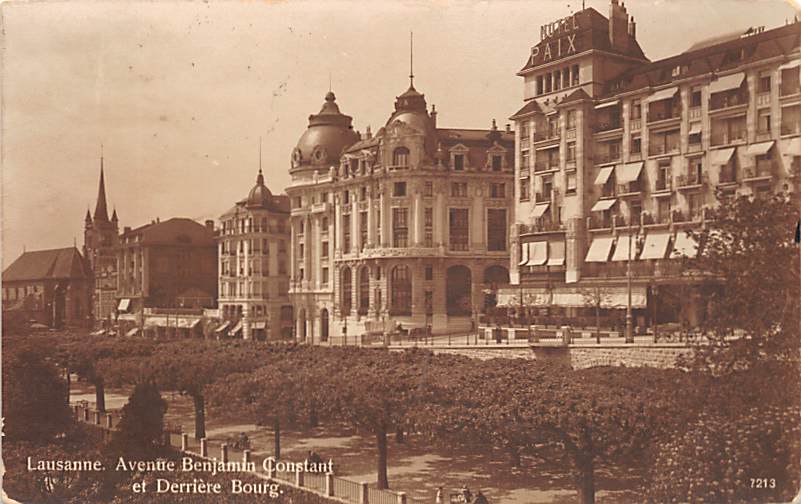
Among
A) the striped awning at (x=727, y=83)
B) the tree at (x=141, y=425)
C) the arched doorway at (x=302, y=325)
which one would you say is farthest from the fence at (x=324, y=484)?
the striped awning at (x=727, y=83)

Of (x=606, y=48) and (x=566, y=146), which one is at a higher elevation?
(x=606, y=48)


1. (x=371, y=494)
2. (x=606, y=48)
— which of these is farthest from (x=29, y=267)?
(x=606, y=48)

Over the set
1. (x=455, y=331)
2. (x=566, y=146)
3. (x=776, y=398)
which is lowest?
(x=776, y=398)

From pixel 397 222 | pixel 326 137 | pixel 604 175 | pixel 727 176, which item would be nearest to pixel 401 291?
pixel 397 222

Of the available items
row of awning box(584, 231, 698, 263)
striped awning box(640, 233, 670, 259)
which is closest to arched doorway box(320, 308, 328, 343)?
row of awning box(584, 231, 698, 263)

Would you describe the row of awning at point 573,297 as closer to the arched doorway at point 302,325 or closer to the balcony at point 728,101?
the balcony at point 728,101

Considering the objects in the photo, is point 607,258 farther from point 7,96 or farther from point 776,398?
point 7,96

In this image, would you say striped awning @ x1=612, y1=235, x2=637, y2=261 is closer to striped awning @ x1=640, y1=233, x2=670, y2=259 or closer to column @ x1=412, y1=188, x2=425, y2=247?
striped awning @ x1=640, y1=233, x2=670, y2=259

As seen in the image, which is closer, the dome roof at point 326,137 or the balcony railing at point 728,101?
→ the balcony railing at point 728,101
